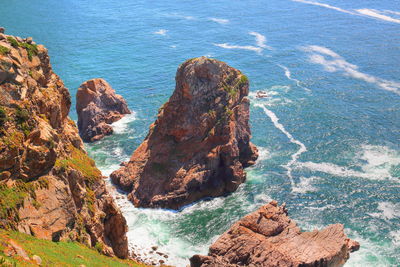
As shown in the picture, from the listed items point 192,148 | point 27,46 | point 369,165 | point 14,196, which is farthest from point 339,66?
point 14,196

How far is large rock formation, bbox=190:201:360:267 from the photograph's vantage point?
1757 inches

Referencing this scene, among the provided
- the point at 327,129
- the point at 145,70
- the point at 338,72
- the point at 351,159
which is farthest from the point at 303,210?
the point at 145,70

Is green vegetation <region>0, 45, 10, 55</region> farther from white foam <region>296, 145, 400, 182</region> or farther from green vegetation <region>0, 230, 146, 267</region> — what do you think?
white foam <region>296, 145, 400, 182</region>

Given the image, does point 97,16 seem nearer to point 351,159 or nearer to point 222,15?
point 222,15

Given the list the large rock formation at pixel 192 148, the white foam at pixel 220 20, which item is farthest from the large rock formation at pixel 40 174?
the white foam at pixel 220 20

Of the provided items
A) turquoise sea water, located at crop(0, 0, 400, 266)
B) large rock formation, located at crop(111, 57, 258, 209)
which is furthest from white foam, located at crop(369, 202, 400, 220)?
large rock formation, located at crop(111, 57, 258, 209)

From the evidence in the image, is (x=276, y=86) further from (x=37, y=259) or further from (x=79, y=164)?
(x=37, y=259)

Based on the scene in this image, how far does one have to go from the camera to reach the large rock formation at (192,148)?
6319 centimetres

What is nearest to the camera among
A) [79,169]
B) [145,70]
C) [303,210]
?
[79,169]

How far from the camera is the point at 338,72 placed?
112250 millimetres

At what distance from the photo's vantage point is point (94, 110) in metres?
85.4

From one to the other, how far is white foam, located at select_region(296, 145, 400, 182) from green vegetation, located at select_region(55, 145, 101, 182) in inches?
1545

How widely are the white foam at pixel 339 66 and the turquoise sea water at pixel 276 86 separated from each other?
0.30m

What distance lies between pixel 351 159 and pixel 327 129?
11.2 metres
